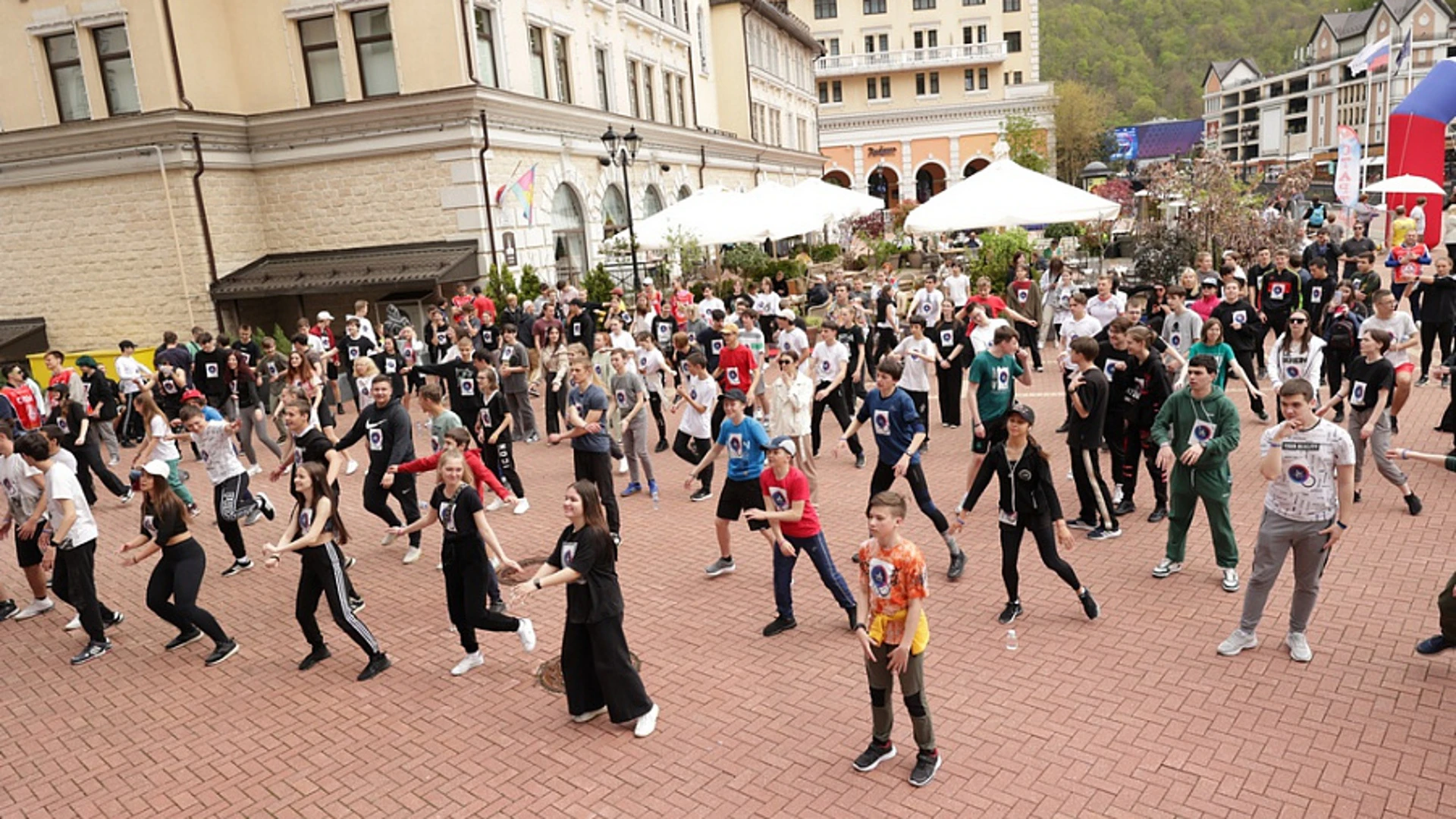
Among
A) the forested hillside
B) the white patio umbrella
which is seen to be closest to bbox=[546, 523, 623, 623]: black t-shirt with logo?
the white patio umbrella

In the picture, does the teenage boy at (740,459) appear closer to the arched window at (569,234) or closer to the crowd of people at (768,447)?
the crowd of people at (768,447)

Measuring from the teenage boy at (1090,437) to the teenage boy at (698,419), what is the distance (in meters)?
3.89

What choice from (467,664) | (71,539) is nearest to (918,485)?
(467,664)

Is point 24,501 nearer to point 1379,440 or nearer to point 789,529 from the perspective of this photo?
point 789,529

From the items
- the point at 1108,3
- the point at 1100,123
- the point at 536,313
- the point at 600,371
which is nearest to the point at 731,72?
the point at 536,313

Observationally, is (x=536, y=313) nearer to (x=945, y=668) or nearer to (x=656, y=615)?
(x=656, y=615)

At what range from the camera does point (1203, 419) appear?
7.72 m

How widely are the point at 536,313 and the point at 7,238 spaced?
14.1 metres

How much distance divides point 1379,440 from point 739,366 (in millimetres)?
6649

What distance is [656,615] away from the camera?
809 cm

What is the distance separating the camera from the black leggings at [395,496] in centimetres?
959

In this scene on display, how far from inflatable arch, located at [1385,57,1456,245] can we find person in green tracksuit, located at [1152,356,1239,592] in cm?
2512

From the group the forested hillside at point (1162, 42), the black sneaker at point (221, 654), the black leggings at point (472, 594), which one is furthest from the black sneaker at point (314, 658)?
the forested hillside at point (1162, 42)

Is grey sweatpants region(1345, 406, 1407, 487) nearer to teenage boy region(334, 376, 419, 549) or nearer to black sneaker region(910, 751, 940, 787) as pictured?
black sneaker region(910, 751, 940, 787)
